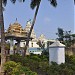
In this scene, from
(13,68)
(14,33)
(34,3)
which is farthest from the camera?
(14,33)

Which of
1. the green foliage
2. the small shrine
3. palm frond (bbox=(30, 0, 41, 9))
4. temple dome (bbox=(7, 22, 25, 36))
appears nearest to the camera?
the green foliage

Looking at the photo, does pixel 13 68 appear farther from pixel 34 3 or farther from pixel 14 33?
pixel 14 33

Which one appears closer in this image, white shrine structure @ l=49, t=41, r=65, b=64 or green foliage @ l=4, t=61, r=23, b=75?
green foliage @ l=4, t=61, r=23, b=75

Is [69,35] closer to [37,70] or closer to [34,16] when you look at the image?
[34,16]

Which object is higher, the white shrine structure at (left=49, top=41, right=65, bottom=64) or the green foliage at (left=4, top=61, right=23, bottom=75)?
the white shrine structure at (left=49, top=41, right=65, bottom=64)

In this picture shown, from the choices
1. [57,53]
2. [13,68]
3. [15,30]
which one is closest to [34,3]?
[15,30]

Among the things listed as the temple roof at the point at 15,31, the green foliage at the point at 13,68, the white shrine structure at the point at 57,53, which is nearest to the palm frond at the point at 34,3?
the temple roof at the point at 15,31

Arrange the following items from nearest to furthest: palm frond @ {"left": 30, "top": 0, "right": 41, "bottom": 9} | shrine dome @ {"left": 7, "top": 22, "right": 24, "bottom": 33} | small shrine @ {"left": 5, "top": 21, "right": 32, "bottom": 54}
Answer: palm frond @ {"left": 30, "top": 0, "right": 41, "bottom": 9}, small shrine @ {"left": 5, "top": 21, "right": 32, "bottom": 54}, shrine dome @ {"left": 7, "top": 22, "right": 24, "bottom": 33}

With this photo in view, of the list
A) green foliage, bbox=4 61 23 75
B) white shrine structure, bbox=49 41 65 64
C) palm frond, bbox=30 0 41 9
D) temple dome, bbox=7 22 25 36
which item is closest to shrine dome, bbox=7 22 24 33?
temple dome, bbox=7 22 25 36

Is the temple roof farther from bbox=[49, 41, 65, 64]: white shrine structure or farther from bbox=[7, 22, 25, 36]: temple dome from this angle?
bbox=[49, 41, 65, 64]: white shrine structure

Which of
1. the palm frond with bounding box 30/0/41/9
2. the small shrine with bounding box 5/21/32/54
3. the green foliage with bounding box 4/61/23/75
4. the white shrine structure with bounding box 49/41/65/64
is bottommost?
the green foliage with bounding box 4/61/23/75

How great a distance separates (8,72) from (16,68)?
3.71 feet

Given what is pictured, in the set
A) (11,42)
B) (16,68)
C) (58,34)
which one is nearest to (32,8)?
(11,42)

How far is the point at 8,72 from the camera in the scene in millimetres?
14328
